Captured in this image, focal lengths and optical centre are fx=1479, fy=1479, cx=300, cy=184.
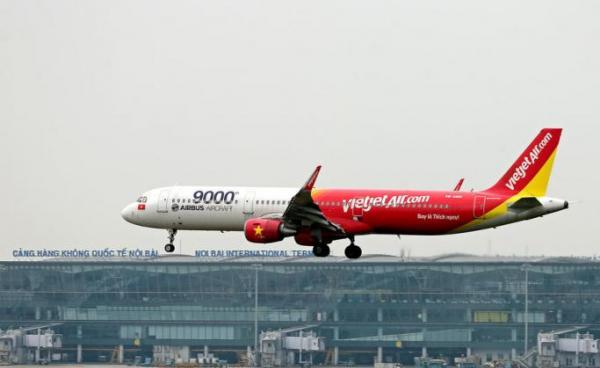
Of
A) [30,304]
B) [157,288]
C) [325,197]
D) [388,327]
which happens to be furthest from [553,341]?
[325,197]

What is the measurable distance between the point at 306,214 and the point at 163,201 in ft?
41.5

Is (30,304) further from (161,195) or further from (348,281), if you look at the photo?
(161,195)

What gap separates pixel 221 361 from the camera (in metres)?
176

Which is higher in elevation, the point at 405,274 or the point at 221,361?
the point at 405,274

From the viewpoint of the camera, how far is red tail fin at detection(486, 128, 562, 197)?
9731cm

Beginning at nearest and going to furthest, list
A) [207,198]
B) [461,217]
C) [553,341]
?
[461,217]
[207,198]
[553,341]

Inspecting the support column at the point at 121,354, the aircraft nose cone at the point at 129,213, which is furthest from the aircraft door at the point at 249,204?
the support column at the point at 121,354

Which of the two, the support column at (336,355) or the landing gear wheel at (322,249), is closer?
the landing gear wheel at (322,249)

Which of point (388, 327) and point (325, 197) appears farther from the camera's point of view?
point (388, 327)

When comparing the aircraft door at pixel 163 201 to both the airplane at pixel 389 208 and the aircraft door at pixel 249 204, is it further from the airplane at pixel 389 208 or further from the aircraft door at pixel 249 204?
the aircraft door at pixel 249 204

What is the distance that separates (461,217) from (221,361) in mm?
83399

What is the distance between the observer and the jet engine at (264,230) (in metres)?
97.5

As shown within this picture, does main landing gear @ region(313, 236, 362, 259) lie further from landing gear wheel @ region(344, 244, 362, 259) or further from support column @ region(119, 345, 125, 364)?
support column @ region(119, 345, 125, 364)

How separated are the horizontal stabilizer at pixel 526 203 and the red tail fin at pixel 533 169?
1918 millimetres
